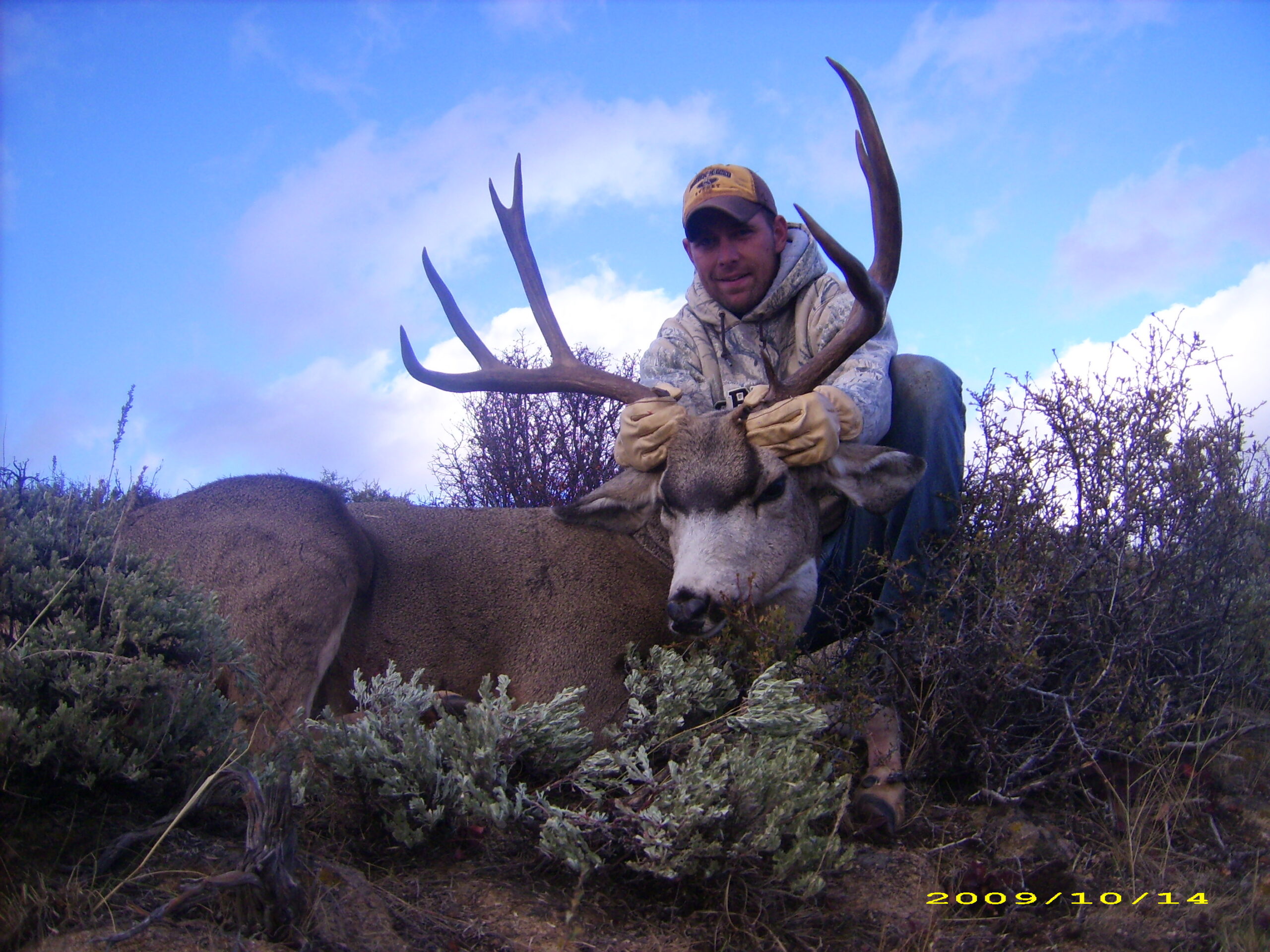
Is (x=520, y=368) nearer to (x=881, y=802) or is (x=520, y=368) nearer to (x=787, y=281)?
(x=787, y=281)

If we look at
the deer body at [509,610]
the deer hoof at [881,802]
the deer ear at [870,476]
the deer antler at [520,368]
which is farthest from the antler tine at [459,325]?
the deer hoof at [881,802]

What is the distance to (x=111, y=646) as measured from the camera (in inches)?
102

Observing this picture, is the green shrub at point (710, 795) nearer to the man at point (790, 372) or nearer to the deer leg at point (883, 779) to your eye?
the deer leg at point (883, 779)

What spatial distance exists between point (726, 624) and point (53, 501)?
8.23 feet

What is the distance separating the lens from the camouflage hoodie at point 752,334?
4930mm

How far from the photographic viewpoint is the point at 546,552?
479 centimetres

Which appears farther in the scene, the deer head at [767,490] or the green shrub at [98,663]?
the deer head at [767,490]

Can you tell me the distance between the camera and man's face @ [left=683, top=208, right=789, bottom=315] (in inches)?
199

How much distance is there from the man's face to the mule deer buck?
79 cm

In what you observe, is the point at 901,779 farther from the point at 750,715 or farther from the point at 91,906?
the point at 91,906

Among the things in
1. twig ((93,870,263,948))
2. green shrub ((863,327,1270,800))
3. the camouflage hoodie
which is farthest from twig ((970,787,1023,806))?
twig ((93,870,263,948))

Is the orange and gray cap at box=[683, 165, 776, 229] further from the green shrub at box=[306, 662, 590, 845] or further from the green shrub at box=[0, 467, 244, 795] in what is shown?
the green shrub at box=[0, 467, 244, 795]
